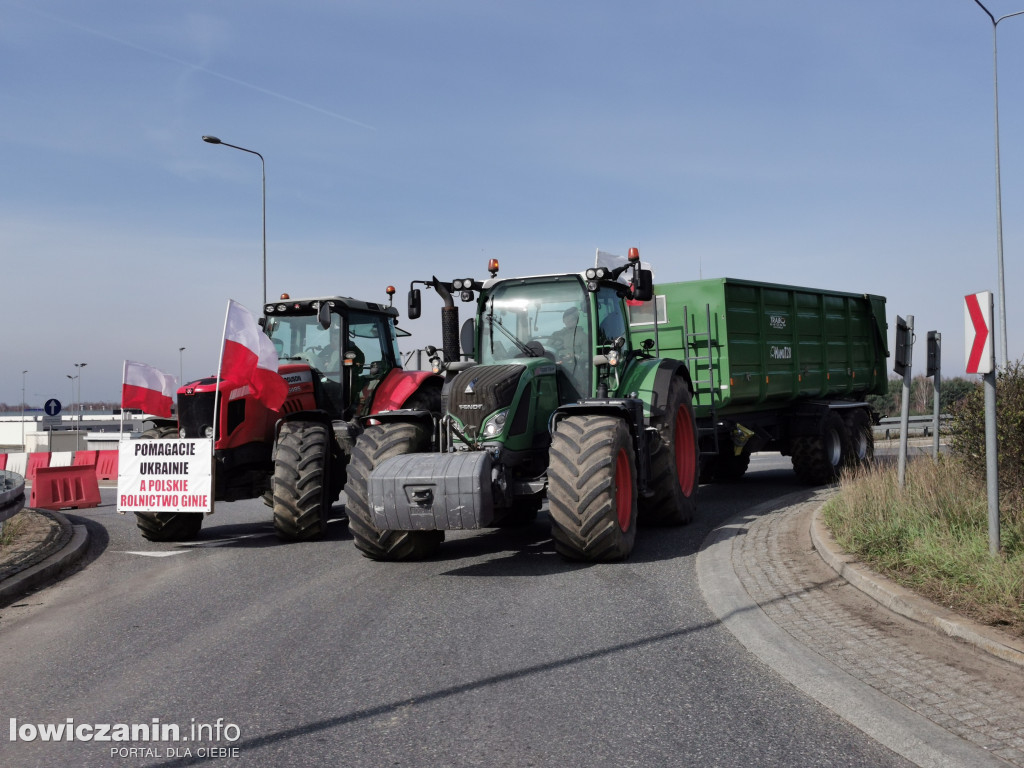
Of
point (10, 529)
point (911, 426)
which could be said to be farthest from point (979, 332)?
point (911, 426)

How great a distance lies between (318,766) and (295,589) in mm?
3808

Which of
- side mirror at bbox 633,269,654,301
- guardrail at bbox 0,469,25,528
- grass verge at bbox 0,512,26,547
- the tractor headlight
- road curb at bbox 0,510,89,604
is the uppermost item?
side mirror at bbox 633,269,654,301

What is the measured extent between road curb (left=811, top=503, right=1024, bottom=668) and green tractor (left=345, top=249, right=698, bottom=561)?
1800 mm

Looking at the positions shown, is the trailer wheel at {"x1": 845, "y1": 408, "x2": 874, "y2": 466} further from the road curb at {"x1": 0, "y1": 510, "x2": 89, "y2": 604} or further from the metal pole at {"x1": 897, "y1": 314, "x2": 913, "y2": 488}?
the road curb at {"x1": 0, "y1": 510, "x2": 89, "y2": 604}

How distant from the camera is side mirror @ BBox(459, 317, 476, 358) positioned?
31.9 feet

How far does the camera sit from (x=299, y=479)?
9.66 m

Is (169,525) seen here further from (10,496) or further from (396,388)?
(396,388)

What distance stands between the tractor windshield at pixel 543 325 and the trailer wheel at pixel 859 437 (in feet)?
24.5

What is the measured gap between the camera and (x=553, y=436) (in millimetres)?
8047

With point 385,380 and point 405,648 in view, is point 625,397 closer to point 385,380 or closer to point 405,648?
point 385,380

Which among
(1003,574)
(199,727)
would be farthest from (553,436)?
(199,727)

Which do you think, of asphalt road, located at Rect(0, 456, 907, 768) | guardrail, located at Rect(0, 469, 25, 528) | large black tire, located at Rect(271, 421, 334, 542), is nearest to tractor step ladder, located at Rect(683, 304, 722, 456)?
asphalt road, located at Rect(0, 456, 907, 768)

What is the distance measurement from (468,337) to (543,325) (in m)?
0.81

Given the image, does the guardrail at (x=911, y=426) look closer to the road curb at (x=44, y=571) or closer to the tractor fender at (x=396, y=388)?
the tractor fender at (x=396, y=388)
